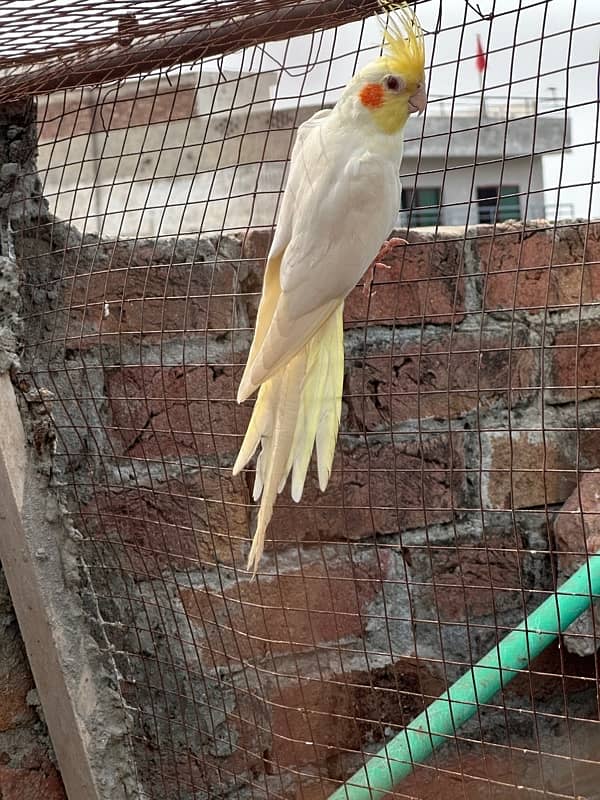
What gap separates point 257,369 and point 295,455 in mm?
66

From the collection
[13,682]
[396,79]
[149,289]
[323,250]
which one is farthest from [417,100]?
[13,682]

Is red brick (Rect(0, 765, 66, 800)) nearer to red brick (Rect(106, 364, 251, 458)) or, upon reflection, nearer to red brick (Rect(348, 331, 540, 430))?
red brick (Rect(106, 364, 251, 458))

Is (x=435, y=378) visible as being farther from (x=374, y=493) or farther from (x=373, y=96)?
(x=373, y=96)

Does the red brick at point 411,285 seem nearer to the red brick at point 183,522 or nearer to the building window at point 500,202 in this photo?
the building window at point 500,202

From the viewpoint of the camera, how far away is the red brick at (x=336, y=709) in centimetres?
81

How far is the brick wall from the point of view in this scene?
814 millimetres

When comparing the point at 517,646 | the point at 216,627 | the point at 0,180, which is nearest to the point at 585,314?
the point at 517,646

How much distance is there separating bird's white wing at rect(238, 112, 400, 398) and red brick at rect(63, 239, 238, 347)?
0.81 feet

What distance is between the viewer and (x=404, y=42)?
1.91 feet

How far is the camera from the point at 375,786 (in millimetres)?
732

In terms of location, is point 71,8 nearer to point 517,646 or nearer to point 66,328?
point 66,328

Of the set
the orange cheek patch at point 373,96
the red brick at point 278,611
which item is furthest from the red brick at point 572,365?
the orange cheek patch at point 373,96

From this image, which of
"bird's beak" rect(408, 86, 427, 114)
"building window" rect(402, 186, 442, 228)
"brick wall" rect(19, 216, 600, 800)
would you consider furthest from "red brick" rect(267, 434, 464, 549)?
"bird's beak" rect(408, 86, 427, 114)

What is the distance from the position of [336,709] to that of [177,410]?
31 cm
